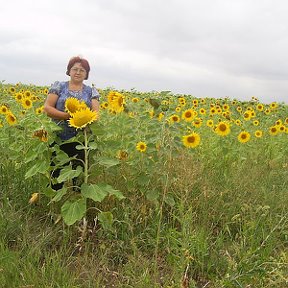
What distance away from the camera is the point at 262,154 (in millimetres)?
5473

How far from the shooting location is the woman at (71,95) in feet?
11.5

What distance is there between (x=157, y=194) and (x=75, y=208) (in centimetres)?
72

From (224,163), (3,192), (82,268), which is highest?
(224,163)

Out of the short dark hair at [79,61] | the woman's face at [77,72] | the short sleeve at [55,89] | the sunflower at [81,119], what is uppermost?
the short dark hair at [79,61]

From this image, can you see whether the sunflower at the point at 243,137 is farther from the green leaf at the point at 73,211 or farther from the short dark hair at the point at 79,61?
the green leaf at the point at 73,211

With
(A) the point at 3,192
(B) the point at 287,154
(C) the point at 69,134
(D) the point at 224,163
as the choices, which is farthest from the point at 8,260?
(B) the point at 287,154

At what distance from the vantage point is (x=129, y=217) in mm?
2977

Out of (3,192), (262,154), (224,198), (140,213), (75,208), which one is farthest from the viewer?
(262,154)

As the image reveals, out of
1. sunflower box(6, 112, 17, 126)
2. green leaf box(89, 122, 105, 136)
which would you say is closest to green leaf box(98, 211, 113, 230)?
green leaf box(89, 122, 105, 136)

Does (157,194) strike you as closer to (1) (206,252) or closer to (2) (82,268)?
(1) (206,252)

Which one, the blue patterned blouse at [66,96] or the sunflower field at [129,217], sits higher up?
the blue patterned blouse at [66,96]

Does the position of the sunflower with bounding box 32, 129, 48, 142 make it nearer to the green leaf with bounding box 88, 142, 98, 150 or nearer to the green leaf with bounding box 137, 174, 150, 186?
the green leaf with bounding box 88, 142, 98, 150

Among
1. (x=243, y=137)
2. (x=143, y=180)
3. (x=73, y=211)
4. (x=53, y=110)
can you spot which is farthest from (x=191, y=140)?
(x=73, y=211)

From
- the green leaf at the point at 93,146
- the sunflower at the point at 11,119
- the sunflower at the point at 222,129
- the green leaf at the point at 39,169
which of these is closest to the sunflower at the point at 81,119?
the green leaf at the point at 93,146
